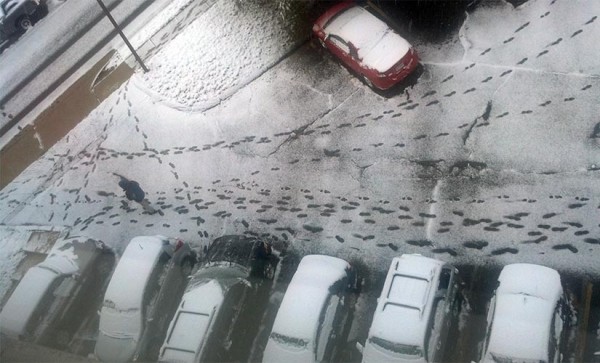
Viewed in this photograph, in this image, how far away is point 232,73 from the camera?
11.9m

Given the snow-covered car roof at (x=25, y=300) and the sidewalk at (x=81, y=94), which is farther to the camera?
the sidewalk at (x=81, y=94)

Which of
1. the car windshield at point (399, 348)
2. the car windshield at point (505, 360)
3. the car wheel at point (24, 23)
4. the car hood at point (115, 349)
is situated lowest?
the car hood at point (115, 349)

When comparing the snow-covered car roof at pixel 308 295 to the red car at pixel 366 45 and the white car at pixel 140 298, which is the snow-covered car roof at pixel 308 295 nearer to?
the white car at pixel 140 298

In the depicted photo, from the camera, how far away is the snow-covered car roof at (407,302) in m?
7.05

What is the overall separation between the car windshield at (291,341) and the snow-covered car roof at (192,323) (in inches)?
46.2

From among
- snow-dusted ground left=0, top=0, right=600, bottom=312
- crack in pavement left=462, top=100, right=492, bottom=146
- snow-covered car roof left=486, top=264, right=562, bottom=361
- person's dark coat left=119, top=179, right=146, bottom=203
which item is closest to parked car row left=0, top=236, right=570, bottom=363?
snow-covered car roof left=486, top=264, right=562, bottom=361

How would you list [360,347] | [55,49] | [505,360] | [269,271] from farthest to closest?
1. [55,49]
2. [269,271]
3. [360,347]
4. [505,360]

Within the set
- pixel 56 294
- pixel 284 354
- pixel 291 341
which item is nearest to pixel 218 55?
pixel 56 294

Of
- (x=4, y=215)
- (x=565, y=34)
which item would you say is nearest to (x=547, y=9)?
(x=565, y=34)

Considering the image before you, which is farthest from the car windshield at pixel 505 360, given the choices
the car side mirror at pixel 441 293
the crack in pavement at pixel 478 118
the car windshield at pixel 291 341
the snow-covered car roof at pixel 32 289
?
the snow-covered car roof at pixel 32 289

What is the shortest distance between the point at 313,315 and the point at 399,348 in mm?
1422

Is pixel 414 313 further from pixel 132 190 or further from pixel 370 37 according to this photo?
pixel 132 190

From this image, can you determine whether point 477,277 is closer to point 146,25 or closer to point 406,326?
point 406,326

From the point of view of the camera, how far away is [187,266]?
31.1 feet
